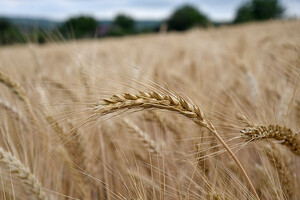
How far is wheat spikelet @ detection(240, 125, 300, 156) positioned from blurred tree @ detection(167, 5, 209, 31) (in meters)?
39.6

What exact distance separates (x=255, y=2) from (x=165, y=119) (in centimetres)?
4807

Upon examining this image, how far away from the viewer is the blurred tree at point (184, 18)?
128 feet

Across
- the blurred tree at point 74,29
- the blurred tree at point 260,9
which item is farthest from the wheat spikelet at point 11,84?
the blurred tree at point 260,9

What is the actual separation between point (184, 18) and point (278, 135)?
138ft

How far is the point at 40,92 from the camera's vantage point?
1027 mm

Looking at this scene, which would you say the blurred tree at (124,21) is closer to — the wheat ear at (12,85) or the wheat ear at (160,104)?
the wheat ear at (12,85)

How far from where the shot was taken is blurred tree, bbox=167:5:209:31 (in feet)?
128

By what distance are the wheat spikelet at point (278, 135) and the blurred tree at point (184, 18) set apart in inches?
1559

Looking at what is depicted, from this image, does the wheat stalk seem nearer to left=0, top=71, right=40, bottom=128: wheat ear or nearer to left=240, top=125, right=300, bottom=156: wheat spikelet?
left=240, top=125, right=300, bottom=156: wheat spikelet

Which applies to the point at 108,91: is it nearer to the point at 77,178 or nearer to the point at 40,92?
the point at 77,178

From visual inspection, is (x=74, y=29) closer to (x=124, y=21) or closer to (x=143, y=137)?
(x=143, y=137)

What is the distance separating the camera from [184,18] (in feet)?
130

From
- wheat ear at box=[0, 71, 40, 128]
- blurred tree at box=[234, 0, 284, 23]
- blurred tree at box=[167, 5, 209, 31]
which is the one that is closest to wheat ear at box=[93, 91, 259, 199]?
wheat ear at box=[0, 71, 40, 128]

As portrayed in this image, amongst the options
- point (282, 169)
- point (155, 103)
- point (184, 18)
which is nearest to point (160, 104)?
point (155, 103)
